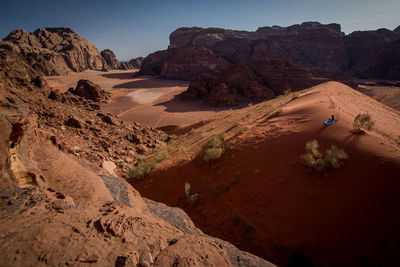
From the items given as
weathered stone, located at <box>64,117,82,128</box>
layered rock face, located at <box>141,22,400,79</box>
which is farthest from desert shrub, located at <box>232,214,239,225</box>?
layered rock face, located at <box>141,22,400,79</box>

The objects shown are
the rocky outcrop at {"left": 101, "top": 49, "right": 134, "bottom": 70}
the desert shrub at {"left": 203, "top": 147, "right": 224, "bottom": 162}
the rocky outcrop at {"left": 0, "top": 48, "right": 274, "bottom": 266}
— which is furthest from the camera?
the rocky outcrop at {"left": 101, "top": 49, "right": 134, "bottom": 70}

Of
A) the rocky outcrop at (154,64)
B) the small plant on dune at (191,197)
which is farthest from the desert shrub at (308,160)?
the rocky outcrop at (154,64)

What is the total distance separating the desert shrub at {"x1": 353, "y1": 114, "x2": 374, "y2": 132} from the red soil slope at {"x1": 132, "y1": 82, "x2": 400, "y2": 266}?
0.72 feet

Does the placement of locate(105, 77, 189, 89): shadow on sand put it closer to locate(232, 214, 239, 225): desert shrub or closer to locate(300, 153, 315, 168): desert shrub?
locate(300, 153, 315, 168): desert shrub

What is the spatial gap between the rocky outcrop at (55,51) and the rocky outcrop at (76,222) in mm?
48858

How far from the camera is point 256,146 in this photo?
609cm

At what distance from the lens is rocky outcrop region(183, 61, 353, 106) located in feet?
85.2

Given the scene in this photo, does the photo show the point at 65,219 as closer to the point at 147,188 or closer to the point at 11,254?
the point at 11,254

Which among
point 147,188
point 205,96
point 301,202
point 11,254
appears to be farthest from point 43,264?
point 205,96

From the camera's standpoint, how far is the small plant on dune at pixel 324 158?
162 inches

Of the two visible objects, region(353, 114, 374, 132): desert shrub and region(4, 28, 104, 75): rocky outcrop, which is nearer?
region(353, 114, 374, 132): desert shrub

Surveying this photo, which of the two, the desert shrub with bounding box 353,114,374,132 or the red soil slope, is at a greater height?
the desert shrub with bounding box 353,114,374,132

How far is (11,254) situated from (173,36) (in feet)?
252

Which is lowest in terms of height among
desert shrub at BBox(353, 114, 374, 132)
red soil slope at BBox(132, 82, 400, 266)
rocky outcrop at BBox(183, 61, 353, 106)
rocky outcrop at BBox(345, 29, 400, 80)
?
red soil slope at BBox(132, 82, 400, 266)
